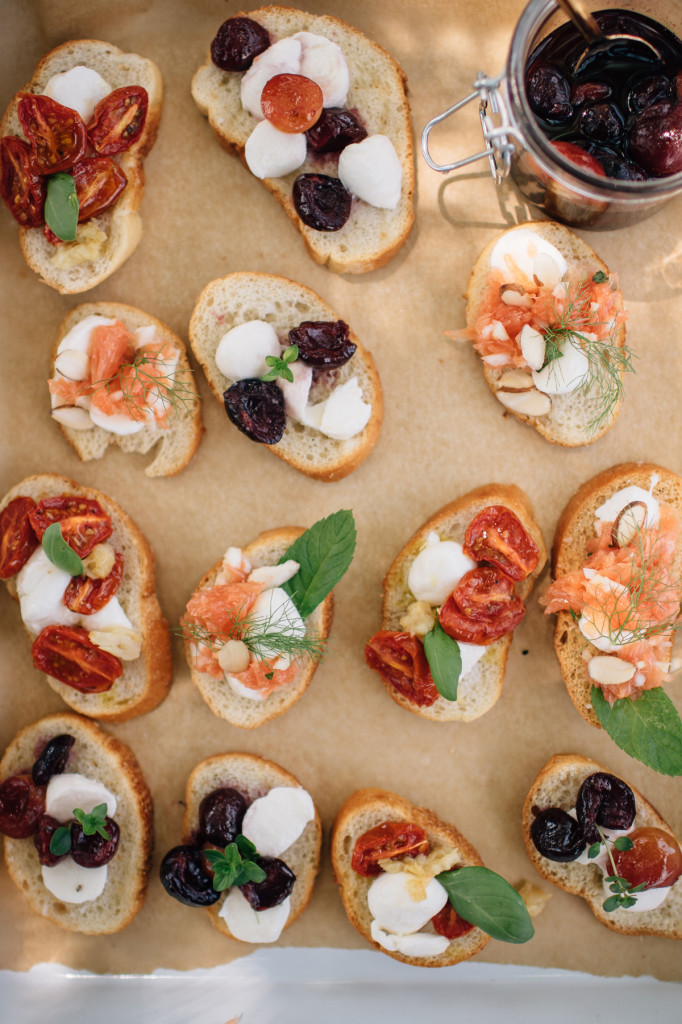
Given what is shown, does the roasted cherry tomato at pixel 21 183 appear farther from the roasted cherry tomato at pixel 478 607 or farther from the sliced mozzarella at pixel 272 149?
the roasted cherry tomato at pixel 478 607

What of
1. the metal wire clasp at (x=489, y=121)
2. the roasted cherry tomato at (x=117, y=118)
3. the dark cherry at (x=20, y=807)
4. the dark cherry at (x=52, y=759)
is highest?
the roasted cherry tomato at (x=117, y=118)

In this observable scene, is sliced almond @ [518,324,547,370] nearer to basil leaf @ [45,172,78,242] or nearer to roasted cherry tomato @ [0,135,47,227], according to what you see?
basil leaf @ [45,172,78,242]

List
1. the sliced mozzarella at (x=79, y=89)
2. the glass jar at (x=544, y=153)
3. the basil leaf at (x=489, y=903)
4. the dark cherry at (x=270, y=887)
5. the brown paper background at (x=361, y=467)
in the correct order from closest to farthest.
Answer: the glass jar at (x=544, y=153), the basil leaf at (x=489, y=903), the dark cherry at (x=270, y=887), the sliced mozzarella at (x=79, y=89), the brown paper background at (x=361, y=467)

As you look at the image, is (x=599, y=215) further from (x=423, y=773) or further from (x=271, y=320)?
(x=423, y=773)

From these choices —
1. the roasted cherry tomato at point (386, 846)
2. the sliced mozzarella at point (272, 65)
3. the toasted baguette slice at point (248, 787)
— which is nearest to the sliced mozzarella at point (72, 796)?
the toasted baguette slice at point (248, 787)

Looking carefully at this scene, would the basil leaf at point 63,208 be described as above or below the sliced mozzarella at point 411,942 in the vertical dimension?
above

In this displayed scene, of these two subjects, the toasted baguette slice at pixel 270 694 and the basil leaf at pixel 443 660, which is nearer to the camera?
the basil leaf at pixel 443 660

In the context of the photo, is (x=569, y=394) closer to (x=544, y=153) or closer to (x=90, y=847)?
(x=544, y=153)

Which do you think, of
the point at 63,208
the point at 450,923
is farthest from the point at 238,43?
the point at 450,923

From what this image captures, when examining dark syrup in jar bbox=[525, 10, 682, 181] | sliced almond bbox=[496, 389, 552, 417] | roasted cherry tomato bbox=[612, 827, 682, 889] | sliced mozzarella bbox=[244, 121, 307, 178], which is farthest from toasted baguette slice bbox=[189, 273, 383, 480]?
roasted cherry tomato bbox=[612, 827, 682, 889]
